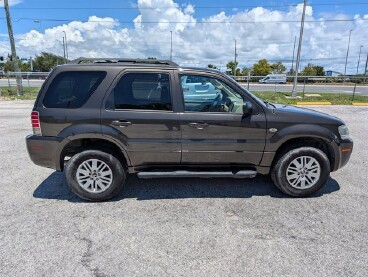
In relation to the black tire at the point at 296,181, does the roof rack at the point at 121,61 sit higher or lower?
higher

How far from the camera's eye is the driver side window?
4.02 m

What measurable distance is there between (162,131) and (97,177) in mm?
1094

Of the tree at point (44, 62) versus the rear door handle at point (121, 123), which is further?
the tree at point (44, 62)

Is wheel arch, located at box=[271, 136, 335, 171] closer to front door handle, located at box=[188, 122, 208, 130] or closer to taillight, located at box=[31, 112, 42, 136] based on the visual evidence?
front door handle, located at box=[188, 122, 208, 130]

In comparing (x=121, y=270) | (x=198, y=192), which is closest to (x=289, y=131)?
(x=198, y=192)

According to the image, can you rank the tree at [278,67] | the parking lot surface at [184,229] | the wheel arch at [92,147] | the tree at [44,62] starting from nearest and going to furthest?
the parking lot surface at [184,229], the wheel arch at [92,147], the tree at [278,67], the tree at [44,62]

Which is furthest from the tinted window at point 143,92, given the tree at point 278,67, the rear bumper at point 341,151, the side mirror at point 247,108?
the tree at point 278,67

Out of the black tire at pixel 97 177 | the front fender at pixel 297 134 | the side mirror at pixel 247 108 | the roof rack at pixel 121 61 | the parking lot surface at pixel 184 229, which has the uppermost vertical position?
the roof rack at pixel 121 61

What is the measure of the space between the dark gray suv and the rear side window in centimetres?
1

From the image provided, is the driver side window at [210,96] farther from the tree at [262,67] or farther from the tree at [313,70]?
the tree at [313,70]

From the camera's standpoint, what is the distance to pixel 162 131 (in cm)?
394

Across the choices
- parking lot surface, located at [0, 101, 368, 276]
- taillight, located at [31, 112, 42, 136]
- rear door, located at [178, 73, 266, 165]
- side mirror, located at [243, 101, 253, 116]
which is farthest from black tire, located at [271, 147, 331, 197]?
taillight, located at [31, 112, 42, 136]

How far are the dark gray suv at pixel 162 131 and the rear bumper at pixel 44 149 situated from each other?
13 mm

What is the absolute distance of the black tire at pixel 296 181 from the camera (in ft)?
13.3
